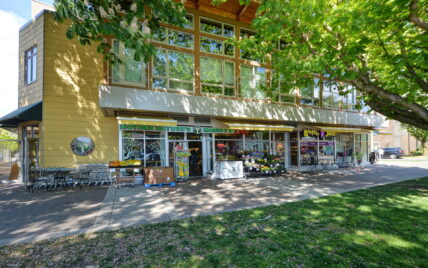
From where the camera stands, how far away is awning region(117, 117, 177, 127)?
10.5 meters

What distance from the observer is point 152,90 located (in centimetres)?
1175

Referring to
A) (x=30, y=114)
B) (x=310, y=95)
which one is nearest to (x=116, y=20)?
(x=30, y=114)

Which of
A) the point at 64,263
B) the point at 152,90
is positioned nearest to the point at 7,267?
the point at 64,263

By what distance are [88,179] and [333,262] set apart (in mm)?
10117

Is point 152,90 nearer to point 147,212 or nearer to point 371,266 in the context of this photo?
point 147,212

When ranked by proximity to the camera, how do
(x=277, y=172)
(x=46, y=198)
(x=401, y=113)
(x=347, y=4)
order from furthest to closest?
1. (x=277, y=172)
2. (x=46, y=198)
3. (x=401, y=113)
4. (x=347, y=4)

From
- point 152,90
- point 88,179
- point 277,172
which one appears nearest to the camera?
point 88,179

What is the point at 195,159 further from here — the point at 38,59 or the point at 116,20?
the point at 116,20

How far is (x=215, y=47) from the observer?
13.8m

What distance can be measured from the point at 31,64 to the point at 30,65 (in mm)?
134

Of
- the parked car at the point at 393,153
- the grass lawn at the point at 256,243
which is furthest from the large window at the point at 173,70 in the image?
the parked car at the point at 393,153

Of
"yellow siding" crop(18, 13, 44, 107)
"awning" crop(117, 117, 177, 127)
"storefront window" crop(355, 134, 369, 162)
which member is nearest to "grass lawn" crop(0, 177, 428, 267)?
"awning" crop(117, 117, 177, 127)

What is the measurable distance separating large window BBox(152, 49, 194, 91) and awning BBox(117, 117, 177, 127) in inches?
76.1

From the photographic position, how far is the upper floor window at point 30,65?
11492mm
